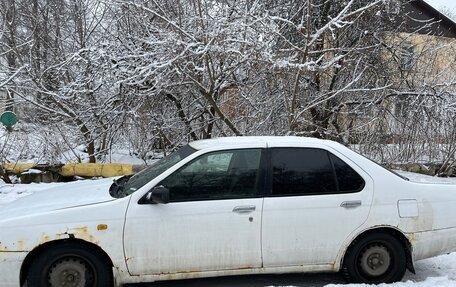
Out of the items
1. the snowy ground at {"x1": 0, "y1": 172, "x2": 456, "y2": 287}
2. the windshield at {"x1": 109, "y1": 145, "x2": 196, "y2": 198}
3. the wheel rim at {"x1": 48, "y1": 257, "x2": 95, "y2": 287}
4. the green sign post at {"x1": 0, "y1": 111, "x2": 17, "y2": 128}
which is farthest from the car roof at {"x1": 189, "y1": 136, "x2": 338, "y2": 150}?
the green sign post at {"x1": 0, "y1": 111, "x2": 17, "y2": 128}

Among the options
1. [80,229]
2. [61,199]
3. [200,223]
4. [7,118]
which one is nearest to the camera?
A: [80,229]

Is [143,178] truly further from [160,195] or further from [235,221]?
[235,221]

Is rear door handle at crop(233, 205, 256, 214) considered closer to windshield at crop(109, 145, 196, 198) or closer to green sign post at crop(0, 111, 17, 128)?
windshield at crop(109, 145, 196, 198)

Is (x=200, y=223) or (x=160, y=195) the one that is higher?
(x=160, y=195)

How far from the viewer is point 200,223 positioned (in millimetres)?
4027

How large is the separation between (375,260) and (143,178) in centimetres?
241

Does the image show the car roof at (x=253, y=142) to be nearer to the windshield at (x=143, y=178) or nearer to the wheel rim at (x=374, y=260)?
the windshield at (x=143, y=178)

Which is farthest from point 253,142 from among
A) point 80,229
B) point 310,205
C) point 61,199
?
point 61,199

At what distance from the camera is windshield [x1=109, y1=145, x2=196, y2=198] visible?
421 centimetres

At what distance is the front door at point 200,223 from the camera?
396cm

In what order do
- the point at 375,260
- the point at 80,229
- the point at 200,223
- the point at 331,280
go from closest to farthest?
the point at 80,229 < the point at 200,223 < the point at 375,260 < the point at 331,280

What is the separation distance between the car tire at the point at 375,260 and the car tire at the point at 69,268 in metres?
2.29

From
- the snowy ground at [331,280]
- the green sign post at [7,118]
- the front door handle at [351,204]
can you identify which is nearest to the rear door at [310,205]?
the front door handle at [351,204]

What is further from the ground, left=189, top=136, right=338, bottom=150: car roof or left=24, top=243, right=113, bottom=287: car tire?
left=189, top=136, right=338, bottom=150: car roof
